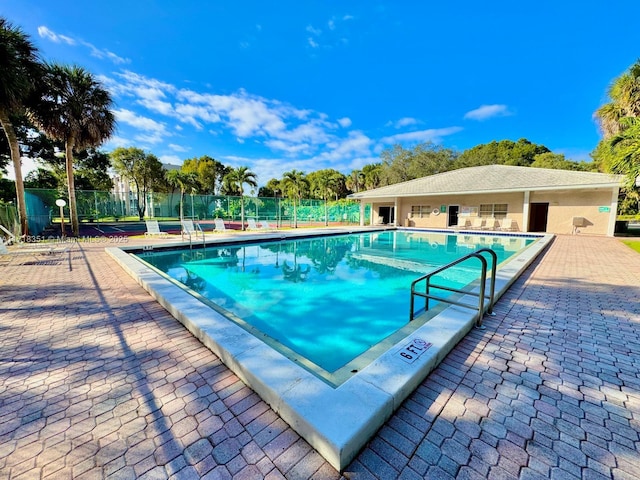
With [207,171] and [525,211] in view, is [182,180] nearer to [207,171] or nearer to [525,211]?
[525,211]

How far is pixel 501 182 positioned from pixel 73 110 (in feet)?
75.9

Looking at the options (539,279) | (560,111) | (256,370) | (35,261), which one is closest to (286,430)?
(256,370)

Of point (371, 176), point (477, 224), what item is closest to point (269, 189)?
point (371, 176)

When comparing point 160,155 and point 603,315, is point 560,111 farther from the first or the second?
point 160,155

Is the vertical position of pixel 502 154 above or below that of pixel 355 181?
above

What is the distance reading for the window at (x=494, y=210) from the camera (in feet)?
57.8

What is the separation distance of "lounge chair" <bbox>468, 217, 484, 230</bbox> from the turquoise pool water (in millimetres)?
5951

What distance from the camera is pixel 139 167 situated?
2956 centimetres

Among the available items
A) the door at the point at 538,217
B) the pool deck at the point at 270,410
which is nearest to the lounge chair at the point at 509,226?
the door at the point at 538,217

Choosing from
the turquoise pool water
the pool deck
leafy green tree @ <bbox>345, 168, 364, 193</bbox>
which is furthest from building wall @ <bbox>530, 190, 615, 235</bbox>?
leafy green tree @ <bbox>345, 168, 364, 193</bbox>

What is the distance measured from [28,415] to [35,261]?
26.6 feet

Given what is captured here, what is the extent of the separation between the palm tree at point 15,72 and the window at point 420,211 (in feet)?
70.4

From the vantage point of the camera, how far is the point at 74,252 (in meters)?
8.84

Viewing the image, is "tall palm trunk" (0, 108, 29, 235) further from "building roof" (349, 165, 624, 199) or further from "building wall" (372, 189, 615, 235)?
"building wall" (372, 189, 615, 235)
